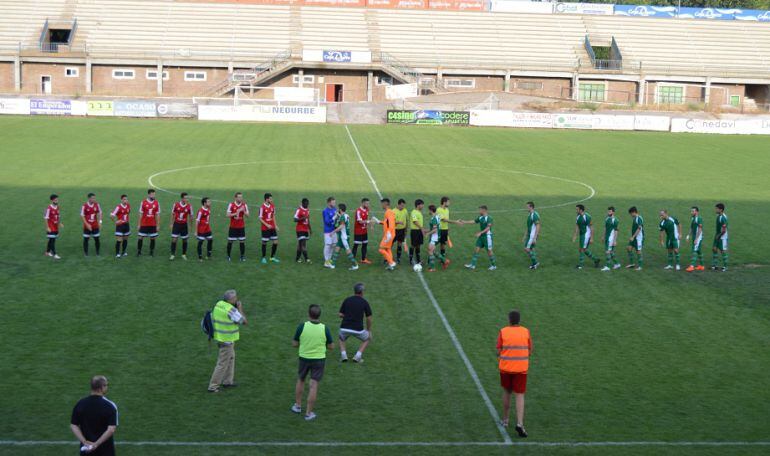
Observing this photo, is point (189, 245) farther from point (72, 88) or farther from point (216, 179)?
point (72, 88)

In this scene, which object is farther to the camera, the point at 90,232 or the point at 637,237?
the point at 637,237

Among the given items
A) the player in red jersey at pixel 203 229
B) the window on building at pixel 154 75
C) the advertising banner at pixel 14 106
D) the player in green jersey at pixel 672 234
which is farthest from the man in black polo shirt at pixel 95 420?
the window on building at pixel 154 75

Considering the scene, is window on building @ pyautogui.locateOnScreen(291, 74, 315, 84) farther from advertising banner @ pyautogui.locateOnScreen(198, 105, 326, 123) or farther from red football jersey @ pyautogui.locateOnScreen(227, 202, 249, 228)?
red football jersey @ pyautogui.locateOnScreen(227, 202, 249, 228)

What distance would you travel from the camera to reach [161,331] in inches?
725

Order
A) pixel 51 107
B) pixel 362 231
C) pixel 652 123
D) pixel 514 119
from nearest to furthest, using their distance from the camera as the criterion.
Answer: pixel 362 231, pixel 51 107, pixel 514 119, pixel 652 123

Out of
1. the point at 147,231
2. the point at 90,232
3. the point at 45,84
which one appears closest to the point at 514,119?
the point at 147,231

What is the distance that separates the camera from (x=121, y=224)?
2489cm

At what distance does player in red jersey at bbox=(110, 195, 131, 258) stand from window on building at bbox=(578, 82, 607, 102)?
222 feet

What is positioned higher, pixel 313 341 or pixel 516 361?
pixel 313 341

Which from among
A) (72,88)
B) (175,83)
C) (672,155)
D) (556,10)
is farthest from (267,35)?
(672,155)

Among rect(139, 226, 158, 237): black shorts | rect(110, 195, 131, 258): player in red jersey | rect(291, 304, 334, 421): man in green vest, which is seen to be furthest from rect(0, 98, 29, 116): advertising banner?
rect(291, 304, 334, 421): man in green vest

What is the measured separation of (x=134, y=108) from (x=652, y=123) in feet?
→ 121

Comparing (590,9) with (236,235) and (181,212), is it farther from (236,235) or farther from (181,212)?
(181,212)

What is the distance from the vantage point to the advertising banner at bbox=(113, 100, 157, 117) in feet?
201
